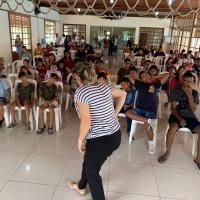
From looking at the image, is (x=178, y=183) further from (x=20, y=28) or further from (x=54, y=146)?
(x=20, y=28)

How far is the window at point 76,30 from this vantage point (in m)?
15.6

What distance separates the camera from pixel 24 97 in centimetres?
339

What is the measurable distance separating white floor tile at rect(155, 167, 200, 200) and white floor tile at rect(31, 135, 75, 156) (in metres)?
1.11

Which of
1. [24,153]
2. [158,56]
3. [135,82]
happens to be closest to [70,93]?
[135,82]

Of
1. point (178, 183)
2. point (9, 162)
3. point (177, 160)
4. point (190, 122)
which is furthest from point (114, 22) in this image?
point (178, 183)

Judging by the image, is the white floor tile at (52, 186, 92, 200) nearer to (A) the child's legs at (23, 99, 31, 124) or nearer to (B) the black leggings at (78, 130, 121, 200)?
(B) the black leggings at (78, 130, 121, 200)

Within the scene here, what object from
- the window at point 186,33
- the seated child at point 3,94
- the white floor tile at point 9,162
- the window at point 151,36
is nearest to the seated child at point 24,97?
the seated child at point 3,94

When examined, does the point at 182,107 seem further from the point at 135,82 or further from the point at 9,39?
the point at 9,39

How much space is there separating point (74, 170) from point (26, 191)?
0.53 m

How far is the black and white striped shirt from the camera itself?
155 cm

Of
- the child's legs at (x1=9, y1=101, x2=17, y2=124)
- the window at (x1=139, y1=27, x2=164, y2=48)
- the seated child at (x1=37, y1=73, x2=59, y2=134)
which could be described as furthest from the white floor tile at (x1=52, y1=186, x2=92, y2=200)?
the window at (x1=139, y1=27, x2=164, y2=48)

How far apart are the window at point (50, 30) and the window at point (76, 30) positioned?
2.10 meters

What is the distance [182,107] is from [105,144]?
5.42ft

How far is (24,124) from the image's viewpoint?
11.4 ft
